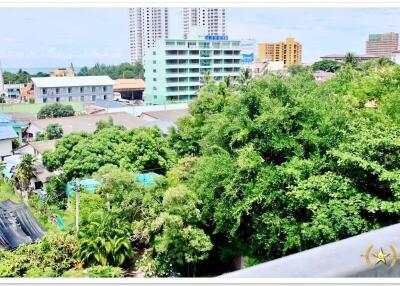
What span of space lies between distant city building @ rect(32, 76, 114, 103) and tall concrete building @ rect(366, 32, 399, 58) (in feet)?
99.7

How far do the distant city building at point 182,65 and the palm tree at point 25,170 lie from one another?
15.5 m

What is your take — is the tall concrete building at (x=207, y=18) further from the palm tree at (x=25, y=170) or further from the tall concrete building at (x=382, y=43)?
the palm tree at (x=25, y=170)

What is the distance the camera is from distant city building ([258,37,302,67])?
41312 mm

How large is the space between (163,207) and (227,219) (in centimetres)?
98

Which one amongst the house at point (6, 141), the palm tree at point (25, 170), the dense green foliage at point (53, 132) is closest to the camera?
the palm tree at point (25, 170)

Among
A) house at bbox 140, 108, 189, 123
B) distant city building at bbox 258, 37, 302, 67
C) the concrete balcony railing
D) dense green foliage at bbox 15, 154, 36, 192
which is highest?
distant city building at bbox 258, 37, 302, 67

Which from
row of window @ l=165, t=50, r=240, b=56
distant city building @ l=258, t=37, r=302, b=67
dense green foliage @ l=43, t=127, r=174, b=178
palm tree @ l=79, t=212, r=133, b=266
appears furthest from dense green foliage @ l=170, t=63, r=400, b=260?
distant city building @ l=258, t=37, r=302, b=67

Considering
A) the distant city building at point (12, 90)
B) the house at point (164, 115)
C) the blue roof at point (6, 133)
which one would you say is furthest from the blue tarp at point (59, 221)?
the distant city building at point (12, 90)

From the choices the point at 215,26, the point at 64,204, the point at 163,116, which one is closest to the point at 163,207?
the point at 64,204

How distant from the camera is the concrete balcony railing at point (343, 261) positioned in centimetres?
67

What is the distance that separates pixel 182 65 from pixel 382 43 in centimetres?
2900

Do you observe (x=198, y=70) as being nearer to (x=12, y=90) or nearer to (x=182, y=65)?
(x=182, y=65)

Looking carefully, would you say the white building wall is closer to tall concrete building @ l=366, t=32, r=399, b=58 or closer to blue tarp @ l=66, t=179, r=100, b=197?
blue tarp @ l=66, t=179, r=100, b=197

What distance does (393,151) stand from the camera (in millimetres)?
4160
